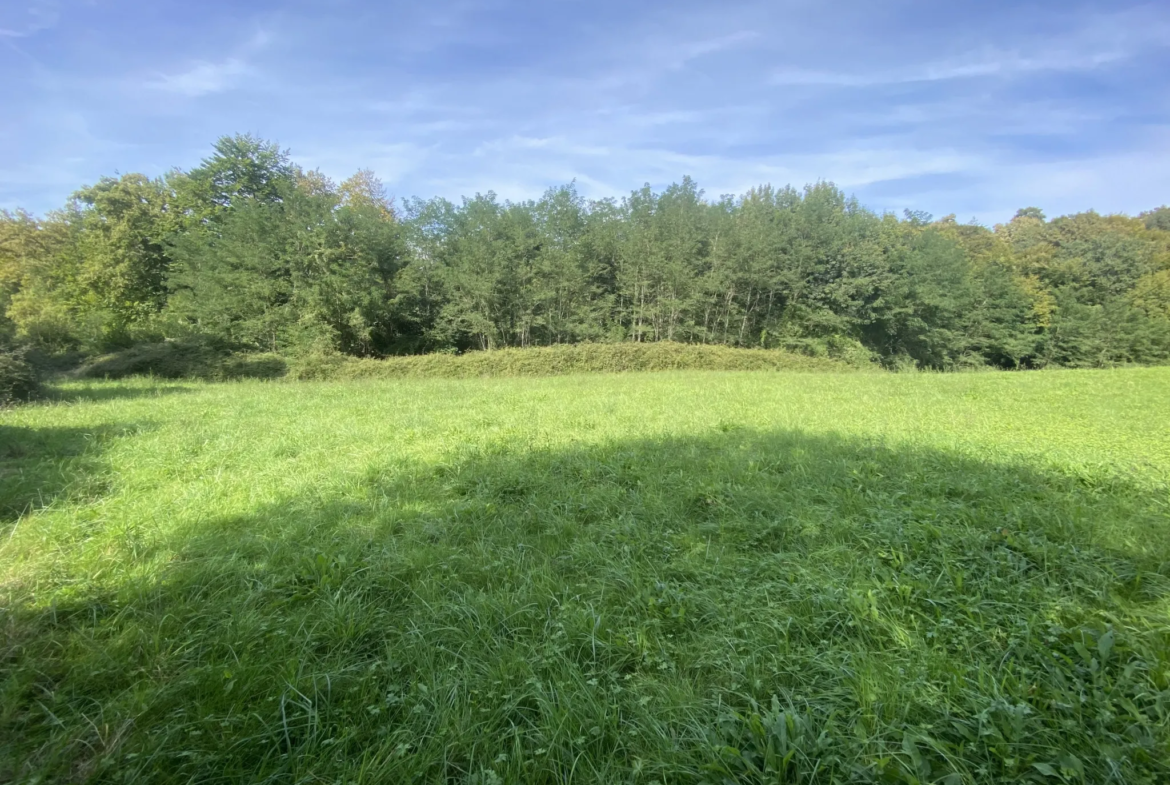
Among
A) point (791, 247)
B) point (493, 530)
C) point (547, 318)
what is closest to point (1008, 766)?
point (493, 530)

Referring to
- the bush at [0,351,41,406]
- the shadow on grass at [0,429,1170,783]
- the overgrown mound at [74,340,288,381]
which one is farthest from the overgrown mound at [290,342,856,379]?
the shadow on grass at [0,429,1170,783]

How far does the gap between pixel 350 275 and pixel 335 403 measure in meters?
14.5

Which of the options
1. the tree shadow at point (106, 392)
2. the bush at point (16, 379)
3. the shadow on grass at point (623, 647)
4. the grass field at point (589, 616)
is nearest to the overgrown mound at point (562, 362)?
the tree shadow at point (106, 392)

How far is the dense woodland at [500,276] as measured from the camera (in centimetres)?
2183

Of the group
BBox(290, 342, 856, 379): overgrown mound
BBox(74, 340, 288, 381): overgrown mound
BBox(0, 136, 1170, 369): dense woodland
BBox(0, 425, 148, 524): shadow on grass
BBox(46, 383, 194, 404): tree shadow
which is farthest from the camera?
BBox(0, 136, 1170, 369): dense woodland

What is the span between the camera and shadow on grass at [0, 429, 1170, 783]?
1.73m

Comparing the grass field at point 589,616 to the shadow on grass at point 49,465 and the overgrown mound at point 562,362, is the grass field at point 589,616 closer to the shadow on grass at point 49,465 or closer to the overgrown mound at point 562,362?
the shadow on grass at point 49,465

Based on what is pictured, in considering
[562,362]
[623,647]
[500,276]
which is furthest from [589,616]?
[500,276]

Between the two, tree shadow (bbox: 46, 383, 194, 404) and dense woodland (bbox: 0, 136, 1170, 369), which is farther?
dense woodland (bbox: 0, 136, 1170, 369)

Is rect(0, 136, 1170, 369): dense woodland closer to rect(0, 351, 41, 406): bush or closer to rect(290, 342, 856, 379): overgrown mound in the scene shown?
rect(290, 342, 856, 379): overgrown mound

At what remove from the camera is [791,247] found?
28266 millimetres

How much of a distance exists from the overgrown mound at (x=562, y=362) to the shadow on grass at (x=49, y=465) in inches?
490

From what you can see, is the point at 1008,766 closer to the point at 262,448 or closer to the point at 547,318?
the point at 262,448

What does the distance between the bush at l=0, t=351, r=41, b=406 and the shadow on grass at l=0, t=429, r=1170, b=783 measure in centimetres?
1081
